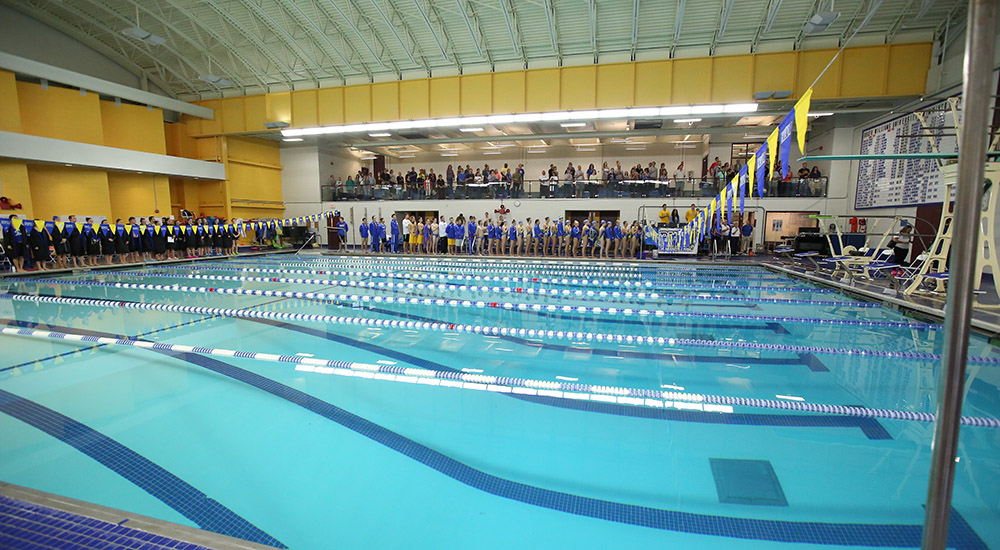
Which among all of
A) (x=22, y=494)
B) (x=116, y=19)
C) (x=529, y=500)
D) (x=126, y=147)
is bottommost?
(x=529, y=500)

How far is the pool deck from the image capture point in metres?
1.45

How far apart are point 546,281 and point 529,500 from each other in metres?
7.20

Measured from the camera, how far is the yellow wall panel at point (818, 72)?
13422 millimetres

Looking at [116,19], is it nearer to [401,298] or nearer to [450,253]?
[450,253]

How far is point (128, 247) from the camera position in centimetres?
1216

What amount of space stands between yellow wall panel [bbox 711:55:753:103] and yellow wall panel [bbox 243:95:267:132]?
1794 cm

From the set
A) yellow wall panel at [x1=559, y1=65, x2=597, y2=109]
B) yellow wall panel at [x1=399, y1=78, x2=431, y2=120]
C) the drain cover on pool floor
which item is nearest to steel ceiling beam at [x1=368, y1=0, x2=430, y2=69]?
yellow wall panel at [x1=399, y1=78, x2=431, y2=120]

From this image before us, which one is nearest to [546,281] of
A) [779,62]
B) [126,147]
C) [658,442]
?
[658,442]

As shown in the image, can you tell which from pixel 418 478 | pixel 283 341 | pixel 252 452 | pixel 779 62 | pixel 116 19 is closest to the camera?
pixel 418 478

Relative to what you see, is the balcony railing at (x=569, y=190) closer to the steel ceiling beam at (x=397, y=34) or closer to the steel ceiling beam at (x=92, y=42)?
the steel ceiling beam at (x=397, y=34)

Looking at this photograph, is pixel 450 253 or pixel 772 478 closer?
pixel 772 478

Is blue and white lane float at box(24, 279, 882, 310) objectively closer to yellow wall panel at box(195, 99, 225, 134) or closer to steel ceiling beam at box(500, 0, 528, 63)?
steel ceiling beam at box(500, 0, 528, 63)

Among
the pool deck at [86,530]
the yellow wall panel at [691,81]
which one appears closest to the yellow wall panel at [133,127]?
the yellow wall panel at [691,81]

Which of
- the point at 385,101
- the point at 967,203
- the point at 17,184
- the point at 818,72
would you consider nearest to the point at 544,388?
the point at 967,203
